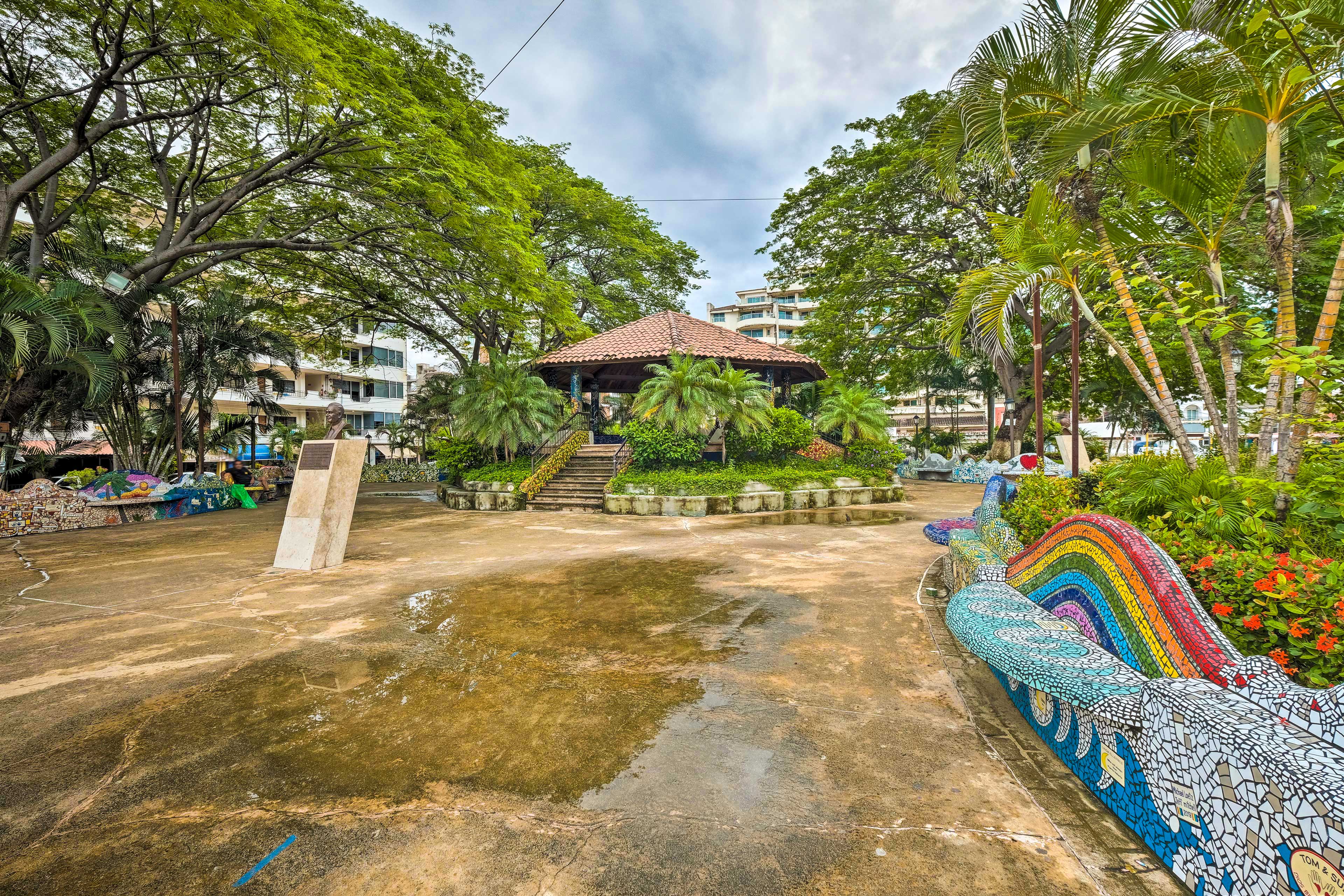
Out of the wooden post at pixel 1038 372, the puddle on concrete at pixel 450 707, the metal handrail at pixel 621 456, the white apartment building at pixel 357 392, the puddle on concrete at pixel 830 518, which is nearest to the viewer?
the puddle on concrete at pixel 450 707

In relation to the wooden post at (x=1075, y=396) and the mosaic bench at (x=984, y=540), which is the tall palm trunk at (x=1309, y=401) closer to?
the mosaic bench at (x=984, y=540)

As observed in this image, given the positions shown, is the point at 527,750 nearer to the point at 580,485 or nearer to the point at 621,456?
the point at 580,485

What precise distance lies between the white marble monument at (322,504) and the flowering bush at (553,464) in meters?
6.55

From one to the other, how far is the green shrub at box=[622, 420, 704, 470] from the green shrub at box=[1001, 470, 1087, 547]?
28.8 feet

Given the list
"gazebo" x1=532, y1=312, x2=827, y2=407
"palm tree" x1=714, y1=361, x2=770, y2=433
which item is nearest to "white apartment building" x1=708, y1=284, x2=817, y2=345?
"gazebo" x1=532, y1=312, x2=827, y2=407

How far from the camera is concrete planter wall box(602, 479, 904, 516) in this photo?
502 inches

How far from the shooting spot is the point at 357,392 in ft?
125

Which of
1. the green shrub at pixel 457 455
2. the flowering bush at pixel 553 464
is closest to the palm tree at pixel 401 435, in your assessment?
the green shrub at pixel 457 455

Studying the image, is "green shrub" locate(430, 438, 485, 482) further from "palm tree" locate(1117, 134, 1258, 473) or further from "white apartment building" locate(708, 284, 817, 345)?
"white apartment building" locate(708, 284, 817, 345)

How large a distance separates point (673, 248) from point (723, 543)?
19324 mm

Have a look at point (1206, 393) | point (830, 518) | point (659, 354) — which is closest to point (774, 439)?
point (830, 518)

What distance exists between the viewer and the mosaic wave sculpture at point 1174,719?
5.03ft

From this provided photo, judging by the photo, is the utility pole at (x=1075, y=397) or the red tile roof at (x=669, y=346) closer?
the utility pole at (x=1075, y=397)

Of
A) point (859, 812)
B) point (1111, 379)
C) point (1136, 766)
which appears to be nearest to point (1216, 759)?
point (1136, 766)
